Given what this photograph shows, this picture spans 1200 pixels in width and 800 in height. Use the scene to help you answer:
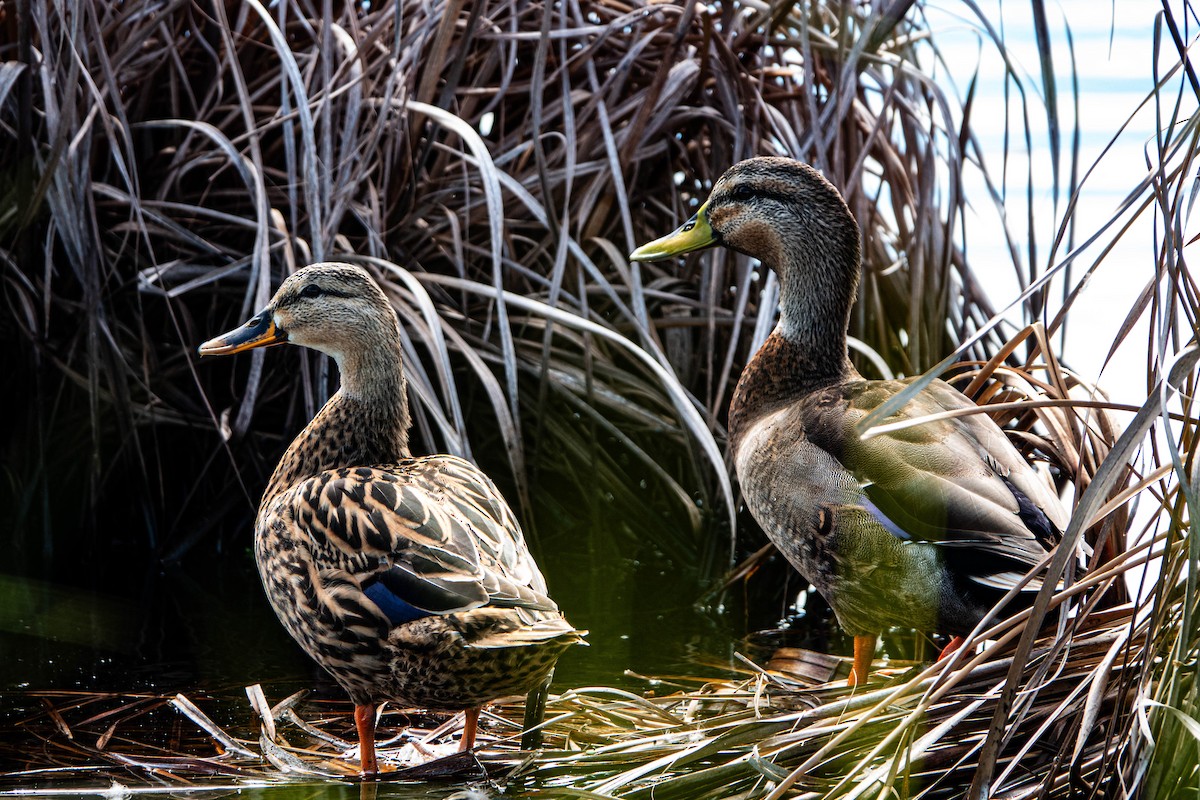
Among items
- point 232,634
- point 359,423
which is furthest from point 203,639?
point 359,423

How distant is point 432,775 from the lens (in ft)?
8.46

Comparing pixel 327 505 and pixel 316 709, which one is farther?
pixel 316 709

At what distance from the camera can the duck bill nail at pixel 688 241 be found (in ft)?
11.7

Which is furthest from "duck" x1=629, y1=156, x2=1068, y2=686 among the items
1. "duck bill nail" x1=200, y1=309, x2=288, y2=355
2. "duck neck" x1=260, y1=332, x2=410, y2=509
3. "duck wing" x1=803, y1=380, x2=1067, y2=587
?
"duck bill nail" x1=200, y1=309, x2=288, y2=355

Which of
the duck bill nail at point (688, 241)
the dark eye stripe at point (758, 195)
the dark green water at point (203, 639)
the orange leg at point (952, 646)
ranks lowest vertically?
the dark green water at point (203, 639)

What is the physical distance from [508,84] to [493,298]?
2.71 ft

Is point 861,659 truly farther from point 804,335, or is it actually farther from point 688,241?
point 688,241

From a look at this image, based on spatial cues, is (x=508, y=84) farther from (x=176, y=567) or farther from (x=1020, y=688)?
(x=1020, y=688)

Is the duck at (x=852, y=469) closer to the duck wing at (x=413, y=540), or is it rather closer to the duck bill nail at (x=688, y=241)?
the duck bill nail at (x=688, y=241)

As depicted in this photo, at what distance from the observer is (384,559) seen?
263 cm

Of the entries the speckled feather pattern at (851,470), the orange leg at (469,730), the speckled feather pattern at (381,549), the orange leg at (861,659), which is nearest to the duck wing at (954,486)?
the speckled feather pattern at (851,470)

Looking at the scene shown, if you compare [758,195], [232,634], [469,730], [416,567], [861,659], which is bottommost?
[232,634]

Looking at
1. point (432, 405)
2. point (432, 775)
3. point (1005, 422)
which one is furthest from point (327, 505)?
point (1005, 422)

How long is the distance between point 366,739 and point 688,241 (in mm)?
1652
